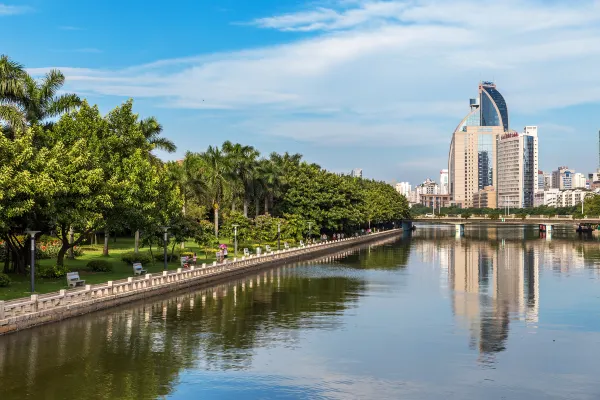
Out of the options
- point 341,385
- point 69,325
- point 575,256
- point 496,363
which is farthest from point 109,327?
point 575,256

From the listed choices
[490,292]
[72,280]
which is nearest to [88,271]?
[72,280]

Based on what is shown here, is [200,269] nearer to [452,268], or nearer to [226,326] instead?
[226,326]

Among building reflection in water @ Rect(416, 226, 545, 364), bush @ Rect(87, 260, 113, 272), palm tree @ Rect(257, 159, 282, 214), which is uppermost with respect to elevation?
palm tree @ Rect(257, 159, 282, 214)

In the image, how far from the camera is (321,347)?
118 ft

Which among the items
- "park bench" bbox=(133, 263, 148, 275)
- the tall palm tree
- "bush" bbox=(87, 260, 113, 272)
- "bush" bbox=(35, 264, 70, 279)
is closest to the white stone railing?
"park bench" bbox=(133, 263, 148, 275)

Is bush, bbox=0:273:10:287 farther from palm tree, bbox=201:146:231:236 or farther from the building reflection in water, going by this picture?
palm tree, bbox=201:146:231:236

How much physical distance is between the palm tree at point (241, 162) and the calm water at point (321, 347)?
41.1 m

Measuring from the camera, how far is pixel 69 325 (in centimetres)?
3900

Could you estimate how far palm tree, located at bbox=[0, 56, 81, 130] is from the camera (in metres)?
50.2

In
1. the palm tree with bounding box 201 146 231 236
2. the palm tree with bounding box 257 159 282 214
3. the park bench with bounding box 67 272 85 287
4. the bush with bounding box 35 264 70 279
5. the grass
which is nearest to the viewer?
the grass

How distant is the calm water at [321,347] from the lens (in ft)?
92.4

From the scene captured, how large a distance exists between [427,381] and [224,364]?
9.65 m

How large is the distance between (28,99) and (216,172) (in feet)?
146

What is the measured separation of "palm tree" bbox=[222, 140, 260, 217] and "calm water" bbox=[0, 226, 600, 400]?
41.1 m
